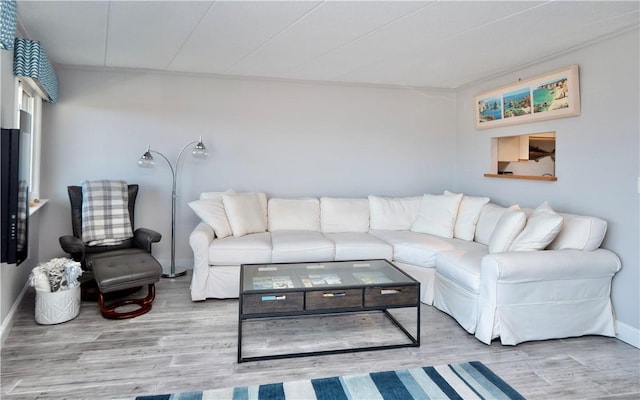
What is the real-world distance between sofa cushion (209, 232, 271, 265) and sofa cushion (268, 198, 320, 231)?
25.9 inches

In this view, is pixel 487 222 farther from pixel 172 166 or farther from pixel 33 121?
pixel 33 121

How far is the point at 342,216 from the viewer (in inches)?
167

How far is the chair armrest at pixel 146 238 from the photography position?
11.3 feet

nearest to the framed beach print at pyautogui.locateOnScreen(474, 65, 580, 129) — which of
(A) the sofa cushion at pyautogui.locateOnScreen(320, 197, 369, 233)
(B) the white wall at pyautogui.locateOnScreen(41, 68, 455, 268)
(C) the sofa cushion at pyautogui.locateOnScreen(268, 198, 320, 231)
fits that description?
(B) the white wall at pyautogui.locateOnScreen(41, 68, 455, 268)

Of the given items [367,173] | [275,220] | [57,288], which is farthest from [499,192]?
[57,288]

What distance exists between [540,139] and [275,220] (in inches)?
118

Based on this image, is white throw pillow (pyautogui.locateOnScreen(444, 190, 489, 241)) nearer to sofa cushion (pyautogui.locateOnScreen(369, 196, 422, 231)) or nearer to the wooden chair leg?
sofa cushion (pyautogui.locateOnScreen(369, 196, 422, 231))

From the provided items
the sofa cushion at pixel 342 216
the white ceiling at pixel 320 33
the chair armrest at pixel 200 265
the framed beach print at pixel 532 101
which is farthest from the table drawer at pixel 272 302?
the framed beach print at pixel 532 101

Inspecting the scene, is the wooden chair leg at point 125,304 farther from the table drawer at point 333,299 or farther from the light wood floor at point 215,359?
A: the table drawer at point 333,299

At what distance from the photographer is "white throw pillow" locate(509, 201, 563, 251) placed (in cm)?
273

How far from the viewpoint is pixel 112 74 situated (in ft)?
13.4

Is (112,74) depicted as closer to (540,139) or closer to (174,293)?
(174,293)

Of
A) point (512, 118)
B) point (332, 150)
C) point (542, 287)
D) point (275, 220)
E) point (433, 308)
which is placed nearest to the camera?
point (542, 287)

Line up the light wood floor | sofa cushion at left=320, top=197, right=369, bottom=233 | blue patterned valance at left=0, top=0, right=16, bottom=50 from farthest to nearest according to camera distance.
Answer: sofa cushion at left=320, top=197, right=369, bottom=233 < the light wood floor < blue patterned valance at left=0, top=0, right=16, bottom=50
